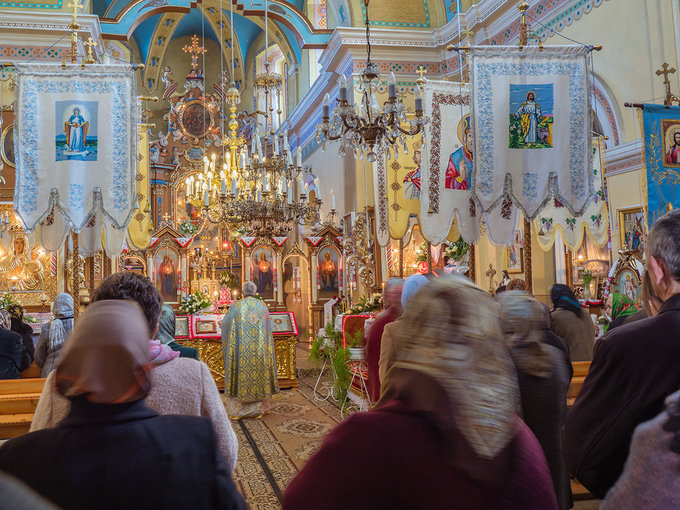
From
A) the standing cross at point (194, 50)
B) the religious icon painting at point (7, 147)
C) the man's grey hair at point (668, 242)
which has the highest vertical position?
the standing cross at point (194, 50)

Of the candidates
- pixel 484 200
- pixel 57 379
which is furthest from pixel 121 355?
pixel 484 200

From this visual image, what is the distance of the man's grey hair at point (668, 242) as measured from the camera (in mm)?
1787

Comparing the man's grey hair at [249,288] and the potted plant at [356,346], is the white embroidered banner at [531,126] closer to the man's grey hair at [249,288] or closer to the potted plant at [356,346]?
the potted plant at [356,346]

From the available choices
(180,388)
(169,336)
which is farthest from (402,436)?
(169,336)

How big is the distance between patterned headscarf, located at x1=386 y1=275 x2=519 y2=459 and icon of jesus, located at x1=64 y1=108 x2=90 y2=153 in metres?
4.57

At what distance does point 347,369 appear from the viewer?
734 cm

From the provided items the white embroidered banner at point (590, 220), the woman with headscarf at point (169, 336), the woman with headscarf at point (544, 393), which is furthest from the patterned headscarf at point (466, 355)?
the white embroidered banner at point (590, 220)

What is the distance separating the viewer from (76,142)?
16.6ft

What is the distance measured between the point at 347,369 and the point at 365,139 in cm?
291

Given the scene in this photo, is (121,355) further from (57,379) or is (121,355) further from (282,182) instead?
(282,182)

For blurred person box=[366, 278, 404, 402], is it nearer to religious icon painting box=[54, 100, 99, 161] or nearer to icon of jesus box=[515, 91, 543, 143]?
icon of jesus box=[515, 91, 543, 143]

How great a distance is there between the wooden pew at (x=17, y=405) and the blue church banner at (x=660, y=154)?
597 centimetres

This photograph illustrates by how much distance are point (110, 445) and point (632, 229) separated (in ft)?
28.6

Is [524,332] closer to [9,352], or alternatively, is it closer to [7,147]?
[9,352]
